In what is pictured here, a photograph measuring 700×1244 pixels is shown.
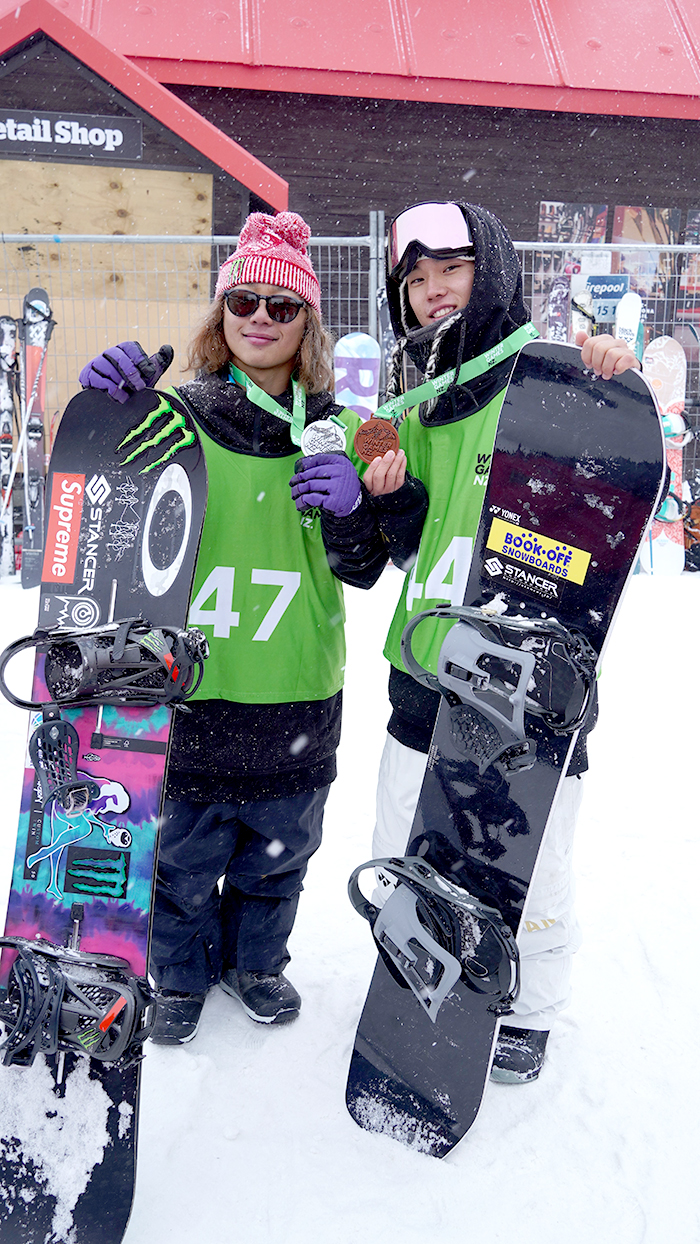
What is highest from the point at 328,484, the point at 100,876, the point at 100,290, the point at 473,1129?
the point at 100,290

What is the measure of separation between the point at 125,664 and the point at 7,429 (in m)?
5.22

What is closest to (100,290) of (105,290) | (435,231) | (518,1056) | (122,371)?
(105,290)

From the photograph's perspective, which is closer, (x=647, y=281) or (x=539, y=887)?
(x=539, y=887)

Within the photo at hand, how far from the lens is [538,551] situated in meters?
1.64

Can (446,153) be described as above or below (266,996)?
above

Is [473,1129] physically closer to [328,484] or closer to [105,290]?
[328,484]

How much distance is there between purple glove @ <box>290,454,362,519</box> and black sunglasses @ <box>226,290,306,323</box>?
0.40 metres

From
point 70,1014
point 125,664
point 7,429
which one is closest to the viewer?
point 70,1014

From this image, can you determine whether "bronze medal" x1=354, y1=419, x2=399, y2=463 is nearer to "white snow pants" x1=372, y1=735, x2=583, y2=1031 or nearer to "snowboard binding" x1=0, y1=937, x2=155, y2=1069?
"white snow pants" x1=372, y1=735, x2=583, y2=1031

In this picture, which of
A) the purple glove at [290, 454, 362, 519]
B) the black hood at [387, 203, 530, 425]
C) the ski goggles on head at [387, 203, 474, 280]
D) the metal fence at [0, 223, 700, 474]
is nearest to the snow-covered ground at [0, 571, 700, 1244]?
the purple glove at [290, 454, 362, 519]

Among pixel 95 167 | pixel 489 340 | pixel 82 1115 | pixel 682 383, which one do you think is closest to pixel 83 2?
pixel 95 167

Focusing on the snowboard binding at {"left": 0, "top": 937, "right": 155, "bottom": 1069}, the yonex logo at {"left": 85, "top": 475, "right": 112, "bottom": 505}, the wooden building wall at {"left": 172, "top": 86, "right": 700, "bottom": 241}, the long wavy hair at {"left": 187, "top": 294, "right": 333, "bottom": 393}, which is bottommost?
the snowboard binding at {"left": 0, "top": 937, "right": 155, "bottom": 1069}

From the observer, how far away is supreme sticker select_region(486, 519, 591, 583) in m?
1.61

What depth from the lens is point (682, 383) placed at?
6883mm
